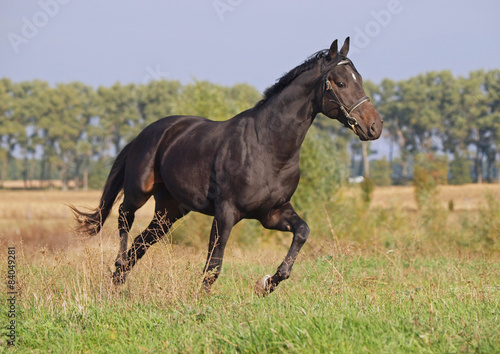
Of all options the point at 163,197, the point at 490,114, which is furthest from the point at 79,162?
the point at 163,197

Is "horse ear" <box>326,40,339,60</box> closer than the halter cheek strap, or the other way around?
the halter cheek strap

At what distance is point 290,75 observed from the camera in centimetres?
580

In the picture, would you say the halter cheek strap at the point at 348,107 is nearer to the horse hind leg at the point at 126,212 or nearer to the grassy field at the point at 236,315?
the grassy field at the point at 236,315

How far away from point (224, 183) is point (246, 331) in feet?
7.37

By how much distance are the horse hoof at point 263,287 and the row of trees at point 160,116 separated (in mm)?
64846

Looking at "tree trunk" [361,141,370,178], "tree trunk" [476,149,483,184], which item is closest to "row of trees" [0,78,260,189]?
"tree trunk" [361,141,370,178]

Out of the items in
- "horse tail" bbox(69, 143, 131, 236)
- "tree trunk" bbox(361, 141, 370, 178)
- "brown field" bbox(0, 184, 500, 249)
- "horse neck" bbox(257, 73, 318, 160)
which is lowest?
"brown field" bbox(0, 184, 500, 249)

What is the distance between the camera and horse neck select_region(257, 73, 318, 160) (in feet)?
18.2

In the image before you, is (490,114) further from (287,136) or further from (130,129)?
(287,136)

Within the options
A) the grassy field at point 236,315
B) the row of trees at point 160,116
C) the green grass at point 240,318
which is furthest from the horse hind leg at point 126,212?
the row of trees at point 160,116

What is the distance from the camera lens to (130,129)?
78750 mm

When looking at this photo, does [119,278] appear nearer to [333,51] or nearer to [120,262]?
[120,262]

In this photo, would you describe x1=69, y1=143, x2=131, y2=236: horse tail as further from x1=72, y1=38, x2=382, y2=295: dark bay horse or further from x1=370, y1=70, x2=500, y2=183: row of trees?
x1=370, y1=70, x2=500, y2=183: row of trees

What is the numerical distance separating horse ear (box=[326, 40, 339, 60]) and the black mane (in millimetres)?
132
